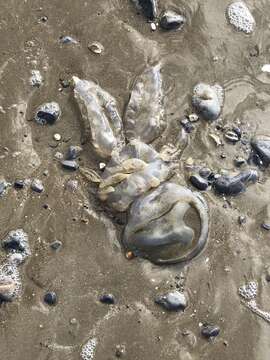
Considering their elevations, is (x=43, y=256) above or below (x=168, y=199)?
below

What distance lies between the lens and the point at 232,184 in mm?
5645

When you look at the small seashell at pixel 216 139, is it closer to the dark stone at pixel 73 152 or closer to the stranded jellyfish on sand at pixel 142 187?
the stranded jellyfish on sand at pixel 142 187

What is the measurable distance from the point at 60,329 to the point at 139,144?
5.58ft

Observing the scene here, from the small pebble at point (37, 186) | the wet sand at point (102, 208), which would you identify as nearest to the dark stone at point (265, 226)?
the wet sand at point (102, 208)

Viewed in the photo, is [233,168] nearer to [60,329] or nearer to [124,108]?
[124,108]

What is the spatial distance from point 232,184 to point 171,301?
1163 millimetres

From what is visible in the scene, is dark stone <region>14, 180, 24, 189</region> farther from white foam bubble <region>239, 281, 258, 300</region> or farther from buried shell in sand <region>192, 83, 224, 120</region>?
white foam bubble <region>239, 281, 258, 300</region>

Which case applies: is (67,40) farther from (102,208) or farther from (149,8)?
(102,208)

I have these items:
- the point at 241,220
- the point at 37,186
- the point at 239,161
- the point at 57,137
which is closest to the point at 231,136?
the point at 239,161

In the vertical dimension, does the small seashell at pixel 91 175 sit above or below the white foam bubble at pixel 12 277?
above

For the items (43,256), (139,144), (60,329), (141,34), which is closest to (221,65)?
(141,34)

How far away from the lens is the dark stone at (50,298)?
206 inches

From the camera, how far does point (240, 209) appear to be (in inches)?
225

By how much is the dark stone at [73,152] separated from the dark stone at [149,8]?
147 cm
